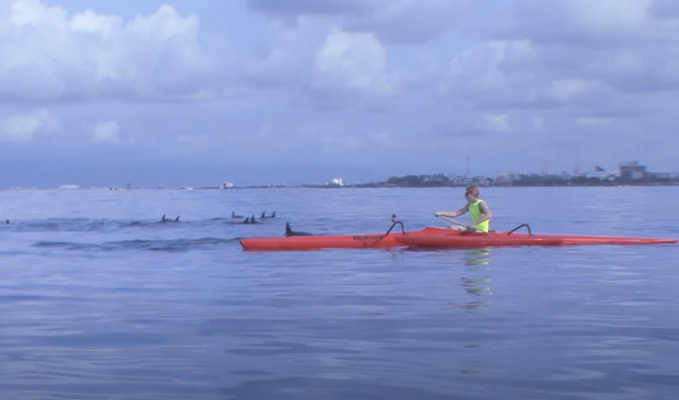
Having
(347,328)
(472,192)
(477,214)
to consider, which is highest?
(472,192)

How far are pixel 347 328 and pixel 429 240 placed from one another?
11.4 m

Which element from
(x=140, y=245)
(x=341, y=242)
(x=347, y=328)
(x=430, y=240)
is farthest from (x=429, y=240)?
(x=347, y=328)

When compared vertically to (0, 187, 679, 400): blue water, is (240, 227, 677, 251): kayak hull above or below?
above

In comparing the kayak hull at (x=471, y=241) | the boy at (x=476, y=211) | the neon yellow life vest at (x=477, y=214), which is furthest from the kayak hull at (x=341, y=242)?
the neon yellow life vest at (x=477, y=214)

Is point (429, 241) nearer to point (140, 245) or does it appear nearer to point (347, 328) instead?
point (140, 245)

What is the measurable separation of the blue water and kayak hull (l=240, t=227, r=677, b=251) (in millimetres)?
1512

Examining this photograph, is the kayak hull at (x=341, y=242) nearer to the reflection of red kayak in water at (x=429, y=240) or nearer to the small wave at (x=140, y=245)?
the reflection of red kayak in water at (x=429, y=240)

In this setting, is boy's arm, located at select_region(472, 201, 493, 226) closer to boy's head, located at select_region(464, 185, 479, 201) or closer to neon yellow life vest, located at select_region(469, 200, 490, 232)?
neon yellow life vest, located at select_region(469, 200, 490, 232)

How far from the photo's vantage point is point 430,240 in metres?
20.7

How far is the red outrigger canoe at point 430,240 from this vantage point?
20.6m

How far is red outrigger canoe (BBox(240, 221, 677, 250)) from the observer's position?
67.6 ft

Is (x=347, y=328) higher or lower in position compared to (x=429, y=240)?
lower

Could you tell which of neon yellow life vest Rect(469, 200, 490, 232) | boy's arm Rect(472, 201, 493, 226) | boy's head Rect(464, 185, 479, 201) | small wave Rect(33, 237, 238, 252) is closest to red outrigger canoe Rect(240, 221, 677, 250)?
neon yellow life vest Rect(469, 200, 490, 232)

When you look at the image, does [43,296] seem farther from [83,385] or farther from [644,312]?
[644,312]
